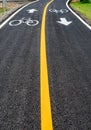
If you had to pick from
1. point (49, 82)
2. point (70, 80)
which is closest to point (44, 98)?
point (49, 82)

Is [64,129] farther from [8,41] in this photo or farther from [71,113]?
[8,41]

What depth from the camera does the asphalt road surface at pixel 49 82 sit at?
175 inches

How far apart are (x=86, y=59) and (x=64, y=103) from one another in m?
2.99

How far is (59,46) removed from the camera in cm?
938

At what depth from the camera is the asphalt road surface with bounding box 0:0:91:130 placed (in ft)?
14.6

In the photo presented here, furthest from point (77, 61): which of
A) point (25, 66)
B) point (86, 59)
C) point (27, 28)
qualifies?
point (27, 28)

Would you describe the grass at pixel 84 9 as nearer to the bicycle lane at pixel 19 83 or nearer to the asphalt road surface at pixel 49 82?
the asphalt road surface at pixel 49 82

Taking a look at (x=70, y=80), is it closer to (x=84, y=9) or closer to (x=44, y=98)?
(x=44, y=98)

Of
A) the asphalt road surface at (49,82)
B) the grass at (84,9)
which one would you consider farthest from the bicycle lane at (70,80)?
the grass at (84,9)

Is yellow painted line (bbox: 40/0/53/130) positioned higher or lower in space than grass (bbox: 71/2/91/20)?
higher

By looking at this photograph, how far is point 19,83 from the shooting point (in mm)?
5891

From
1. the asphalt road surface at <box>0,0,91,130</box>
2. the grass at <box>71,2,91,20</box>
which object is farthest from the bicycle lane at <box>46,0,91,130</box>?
the grass at <box>71,2,91,20</box>

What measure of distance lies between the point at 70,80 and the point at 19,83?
1008 mm

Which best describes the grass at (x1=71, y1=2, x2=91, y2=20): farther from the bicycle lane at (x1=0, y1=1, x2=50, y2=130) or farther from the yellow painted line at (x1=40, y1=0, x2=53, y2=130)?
the yellow painted line at (x1=40, y1=0, x2=53, y2=130)
